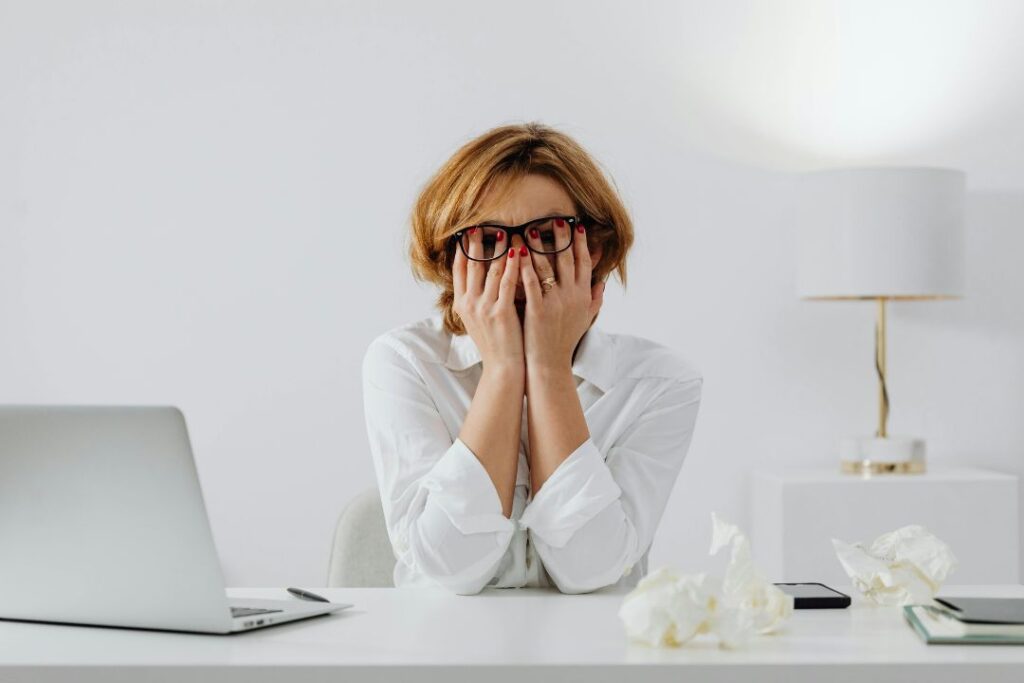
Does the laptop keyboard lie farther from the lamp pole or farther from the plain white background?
the lamp pole

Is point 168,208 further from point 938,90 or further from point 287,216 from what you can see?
point 938,90

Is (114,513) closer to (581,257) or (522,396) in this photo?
(522,396)

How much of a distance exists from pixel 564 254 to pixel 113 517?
82cm

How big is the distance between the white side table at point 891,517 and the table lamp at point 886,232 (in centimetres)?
45

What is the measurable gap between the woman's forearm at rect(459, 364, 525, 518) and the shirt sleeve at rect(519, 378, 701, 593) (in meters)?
0.05

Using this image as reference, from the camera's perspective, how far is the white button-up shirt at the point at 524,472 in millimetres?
1330

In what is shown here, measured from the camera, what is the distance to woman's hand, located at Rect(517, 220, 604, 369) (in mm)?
1543

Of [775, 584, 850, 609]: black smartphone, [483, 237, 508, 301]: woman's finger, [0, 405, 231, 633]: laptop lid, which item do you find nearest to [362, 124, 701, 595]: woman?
[483, 237, 508, 301]: woman's finger

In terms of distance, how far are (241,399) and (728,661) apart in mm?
2374

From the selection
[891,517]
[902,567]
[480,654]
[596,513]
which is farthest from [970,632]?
[891,517]

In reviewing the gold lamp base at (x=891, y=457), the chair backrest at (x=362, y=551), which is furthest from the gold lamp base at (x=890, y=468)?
the chair backrest at (x=362, y=551)

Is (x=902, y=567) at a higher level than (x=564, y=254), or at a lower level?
lower

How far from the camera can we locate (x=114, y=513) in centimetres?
94

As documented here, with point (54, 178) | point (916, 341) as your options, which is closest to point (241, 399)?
point (54, 178)
